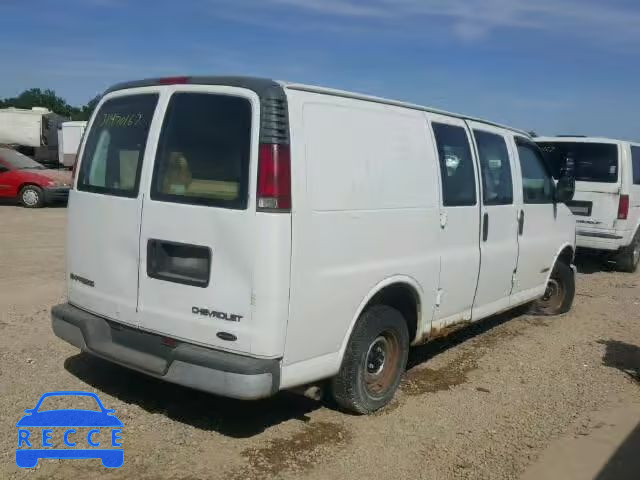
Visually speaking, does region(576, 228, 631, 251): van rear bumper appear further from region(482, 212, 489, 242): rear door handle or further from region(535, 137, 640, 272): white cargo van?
region(482, 212, 489, 242): rear door handle

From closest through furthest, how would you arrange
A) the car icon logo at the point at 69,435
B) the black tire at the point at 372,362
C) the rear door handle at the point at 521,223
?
1. the car icon logo at the point at 69,435
2. the black tire at the point at 372,362
3. the rear door handle at the point at 521,223

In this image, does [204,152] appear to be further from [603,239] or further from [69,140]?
[69,140]

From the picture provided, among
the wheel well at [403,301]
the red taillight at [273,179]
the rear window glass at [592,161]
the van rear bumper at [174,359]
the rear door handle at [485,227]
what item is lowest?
the van rear bumper at [174,359]

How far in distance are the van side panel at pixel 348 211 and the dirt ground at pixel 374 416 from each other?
0.58 meters

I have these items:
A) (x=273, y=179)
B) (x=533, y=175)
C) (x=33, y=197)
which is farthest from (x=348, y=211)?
(x=33, y=197)

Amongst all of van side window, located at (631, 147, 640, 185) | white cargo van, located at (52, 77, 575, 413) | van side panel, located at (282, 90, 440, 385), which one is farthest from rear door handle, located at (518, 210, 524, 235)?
van side window, located at (631, 147, 640, 185)

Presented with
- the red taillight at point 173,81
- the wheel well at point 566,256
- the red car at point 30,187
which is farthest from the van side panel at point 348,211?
the red car at point 30,187

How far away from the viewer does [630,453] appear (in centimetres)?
416

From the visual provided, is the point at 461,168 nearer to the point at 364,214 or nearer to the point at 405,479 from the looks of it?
the point at 364,214

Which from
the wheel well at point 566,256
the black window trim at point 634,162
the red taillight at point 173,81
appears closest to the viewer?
the red taillight at point 173,81

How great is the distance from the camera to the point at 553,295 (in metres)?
7.70

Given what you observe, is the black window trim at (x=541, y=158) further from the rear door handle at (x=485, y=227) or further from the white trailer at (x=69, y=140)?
the white trailer at (x=69, y=140)

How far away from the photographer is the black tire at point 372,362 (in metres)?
4.20

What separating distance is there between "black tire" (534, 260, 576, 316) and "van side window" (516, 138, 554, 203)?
1.16 metres
